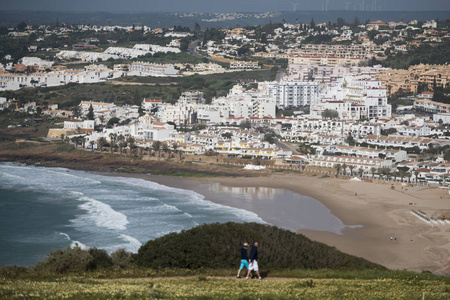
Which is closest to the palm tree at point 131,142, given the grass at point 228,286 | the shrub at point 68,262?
the shrub at point 68,262

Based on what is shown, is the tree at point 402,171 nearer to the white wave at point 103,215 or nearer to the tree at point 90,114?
the white wave at point 103,215

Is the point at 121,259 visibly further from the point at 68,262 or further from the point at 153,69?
the point at 153,69

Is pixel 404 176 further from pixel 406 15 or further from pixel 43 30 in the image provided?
pixel 406 15

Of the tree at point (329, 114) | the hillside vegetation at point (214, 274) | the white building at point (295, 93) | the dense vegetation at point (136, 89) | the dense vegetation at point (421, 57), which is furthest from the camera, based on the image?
the dense vegetation at point (421, 57)

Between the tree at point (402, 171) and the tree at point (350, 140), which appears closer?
the tree at point (402, 171)

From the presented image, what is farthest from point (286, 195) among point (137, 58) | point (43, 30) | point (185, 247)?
point (43, 30)

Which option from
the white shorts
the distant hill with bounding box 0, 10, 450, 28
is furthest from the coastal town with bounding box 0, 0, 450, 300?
the distant hill with bounding box 0, 10, 450, 28

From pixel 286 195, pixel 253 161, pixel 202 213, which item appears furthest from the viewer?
pixel 253 161
